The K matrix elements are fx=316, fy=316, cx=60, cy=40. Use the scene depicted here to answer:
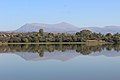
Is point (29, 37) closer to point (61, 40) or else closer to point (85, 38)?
point (61, 40)

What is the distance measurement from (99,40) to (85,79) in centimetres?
5958

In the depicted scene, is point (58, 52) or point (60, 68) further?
point (58, 52)

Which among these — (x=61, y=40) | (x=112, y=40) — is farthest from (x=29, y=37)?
(x=112, y=40)

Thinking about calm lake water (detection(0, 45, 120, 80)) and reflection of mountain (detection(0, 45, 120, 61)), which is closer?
calm lake water (detection(0, 45, 120, 80))

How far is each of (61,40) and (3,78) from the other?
5511 cm

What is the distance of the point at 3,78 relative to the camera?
52.7 feet

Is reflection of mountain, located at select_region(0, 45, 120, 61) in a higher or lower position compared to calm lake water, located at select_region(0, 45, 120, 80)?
lower

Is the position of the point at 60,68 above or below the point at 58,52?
above

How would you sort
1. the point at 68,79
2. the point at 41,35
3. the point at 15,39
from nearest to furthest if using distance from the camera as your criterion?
the point at 68,79 < the point at 15,39 < the point at 41,35

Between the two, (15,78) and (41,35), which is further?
(41,35)

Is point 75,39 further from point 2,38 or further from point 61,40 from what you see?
point 2,38

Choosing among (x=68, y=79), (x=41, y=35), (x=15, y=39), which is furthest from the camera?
(x=41, y=35)

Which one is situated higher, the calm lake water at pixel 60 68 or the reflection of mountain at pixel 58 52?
the calm lake water at pixel 60 68

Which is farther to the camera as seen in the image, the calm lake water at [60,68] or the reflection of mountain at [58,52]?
the reflection of mountain at [58,52]
